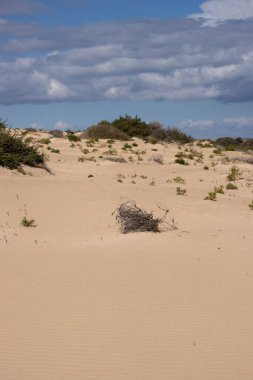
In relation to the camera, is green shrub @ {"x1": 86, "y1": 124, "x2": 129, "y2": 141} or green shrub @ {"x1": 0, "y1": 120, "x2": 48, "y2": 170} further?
green shrub @ {"x1": 86, "y1": 124, "x2": 129, "y2": 141}

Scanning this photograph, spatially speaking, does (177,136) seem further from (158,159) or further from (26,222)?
(26,222)

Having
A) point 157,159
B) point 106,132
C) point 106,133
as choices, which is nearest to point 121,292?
point 157,159

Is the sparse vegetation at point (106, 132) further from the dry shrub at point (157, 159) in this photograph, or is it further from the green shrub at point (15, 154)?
the green shrub at point (15, 154)

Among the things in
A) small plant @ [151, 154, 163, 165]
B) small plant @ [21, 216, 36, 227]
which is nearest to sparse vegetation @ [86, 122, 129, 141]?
small plant @ [151, 154, 163, 165]

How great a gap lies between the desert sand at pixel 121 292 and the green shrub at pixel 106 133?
25.4m

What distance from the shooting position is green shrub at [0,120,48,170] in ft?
60.0

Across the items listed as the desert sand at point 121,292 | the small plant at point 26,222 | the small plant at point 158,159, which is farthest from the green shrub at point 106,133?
the small plant at point 26,222

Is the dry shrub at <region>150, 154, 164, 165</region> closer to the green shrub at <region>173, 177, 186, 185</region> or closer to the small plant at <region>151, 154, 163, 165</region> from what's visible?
the small plant at <region>151, 154, 163, 165</region>

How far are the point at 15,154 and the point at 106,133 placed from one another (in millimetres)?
21577

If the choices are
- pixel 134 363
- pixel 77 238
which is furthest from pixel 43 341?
pixel 77 238

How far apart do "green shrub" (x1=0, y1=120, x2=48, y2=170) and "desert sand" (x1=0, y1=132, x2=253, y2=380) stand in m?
4.12

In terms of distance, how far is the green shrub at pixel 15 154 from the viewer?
60.0 ft

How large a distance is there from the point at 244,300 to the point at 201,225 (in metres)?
4.43

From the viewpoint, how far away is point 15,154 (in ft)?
62.2
